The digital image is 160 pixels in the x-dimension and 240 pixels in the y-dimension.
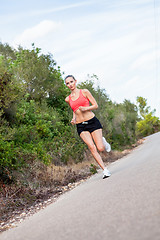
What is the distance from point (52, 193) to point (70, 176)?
1949 mm

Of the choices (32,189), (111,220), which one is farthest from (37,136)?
(111,220)

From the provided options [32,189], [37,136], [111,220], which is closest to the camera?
[111,220]

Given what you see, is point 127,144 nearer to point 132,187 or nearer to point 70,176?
point 70,176

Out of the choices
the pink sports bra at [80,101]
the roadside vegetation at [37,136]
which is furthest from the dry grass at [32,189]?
the pink sports bra at [80,101]

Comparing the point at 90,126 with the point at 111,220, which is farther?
the point at 90,126

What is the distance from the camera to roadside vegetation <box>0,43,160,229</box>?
9.25 metres

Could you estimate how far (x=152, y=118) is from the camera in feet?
289

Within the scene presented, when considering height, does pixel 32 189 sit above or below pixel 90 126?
below

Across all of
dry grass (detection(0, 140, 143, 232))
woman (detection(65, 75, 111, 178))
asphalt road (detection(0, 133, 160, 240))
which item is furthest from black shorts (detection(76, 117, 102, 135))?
asphalt road (detection(0, 133, 160, 240))

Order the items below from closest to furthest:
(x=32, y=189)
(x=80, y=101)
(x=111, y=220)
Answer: (x=111, y=220) → (x=80, y=101) → (x=32, y=189)

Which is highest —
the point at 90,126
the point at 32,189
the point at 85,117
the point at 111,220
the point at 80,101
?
the point at 80,101

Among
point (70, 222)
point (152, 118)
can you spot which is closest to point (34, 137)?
point (70, 222)

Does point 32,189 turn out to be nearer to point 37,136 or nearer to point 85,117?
point 85,117

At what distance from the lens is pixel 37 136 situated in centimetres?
1694
